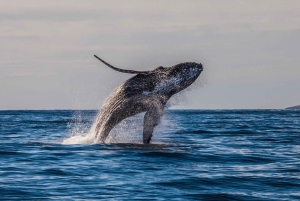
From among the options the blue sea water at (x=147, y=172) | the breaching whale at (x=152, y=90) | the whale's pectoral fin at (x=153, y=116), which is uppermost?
the breaching whale at (x=152, y=90)

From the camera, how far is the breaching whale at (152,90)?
1978cm

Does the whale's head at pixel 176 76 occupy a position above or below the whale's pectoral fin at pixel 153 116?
above

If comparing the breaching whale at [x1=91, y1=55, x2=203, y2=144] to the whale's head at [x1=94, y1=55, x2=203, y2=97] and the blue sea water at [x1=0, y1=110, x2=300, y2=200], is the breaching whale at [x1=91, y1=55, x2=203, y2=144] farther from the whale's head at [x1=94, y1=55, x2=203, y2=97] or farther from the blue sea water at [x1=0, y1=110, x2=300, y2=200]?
the blue sea water at [x1=0, y1=110, x2=300, y2=200]

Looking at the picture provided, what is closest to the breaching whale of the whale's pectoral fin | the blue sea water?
the whale's pectoral fin

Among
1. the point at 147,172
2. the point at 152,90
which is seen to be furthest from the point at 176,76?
the point at 147,172

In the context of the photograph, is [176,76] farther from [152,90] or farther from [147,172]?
[147,172]

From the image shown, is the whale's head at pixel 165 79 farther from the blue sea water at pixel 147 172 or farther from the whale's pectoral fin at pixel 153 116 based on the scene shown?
the blue sea water at pixel 147 172

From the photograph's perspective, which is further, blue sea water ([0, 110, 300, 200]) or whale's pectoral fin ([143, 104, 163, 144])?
whale's pectoral fin ([143, 104, 163, 144])

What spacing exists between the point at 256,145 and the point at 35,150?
846cm

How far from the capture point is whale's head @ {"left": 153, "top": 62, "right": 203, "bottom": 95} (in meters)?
19.9

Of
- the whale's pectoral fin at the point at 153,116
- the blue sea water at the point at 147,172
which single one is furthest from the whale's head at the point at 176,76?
the blue sea water at the point at 147,172

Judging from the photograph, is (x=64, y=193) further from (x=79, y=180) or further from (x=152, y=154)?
(x=152, y=154)

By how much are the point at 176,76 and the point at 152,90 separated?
0.95 m

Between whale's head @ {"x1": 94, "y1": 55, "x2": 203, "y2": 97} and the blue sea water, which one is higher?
whale's head @ {"x1": 94, "y1": 55, "x2": 203, "y2": 97}
